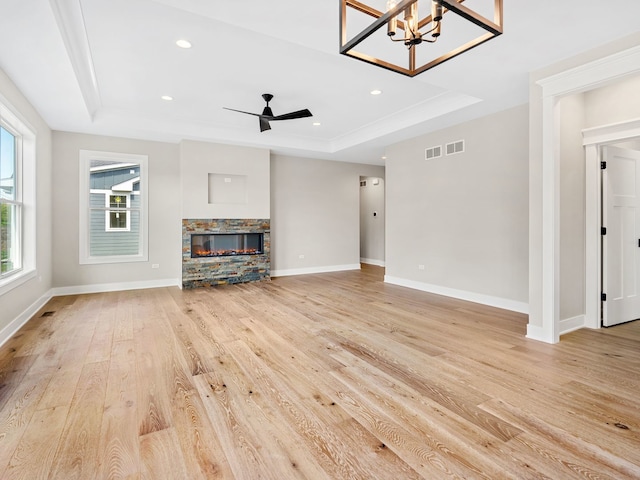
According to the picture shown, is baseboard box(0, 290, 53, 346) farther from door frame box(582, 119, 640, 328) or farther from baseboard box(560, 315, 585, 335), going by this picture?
door frame box(582, 119, 640, 328)

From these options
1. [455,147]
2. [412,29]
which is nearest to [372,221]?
[455,147]

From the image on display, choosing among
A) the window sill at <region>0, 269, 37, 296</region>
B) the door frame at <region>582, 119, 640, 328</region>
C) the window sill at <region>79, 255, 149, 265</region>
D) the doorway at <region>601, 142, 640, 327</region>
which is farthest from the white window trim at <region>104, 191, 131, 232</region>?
the doorway at <region>601, 142, 640, 327</region>

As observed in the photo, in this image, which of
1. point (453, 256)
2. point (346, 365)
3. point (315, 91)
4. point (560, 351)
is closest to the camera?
point (346, 365)

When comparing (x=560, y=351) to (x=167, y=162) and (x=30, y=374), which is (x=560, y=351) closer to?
(x=30, y=374)

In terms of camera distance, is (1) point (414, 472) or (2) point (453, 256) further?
(2) point (453, 256)

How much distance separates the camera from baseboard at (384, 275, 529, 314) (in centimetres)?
457

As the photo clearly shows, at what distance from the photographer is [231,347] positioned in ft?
10.6

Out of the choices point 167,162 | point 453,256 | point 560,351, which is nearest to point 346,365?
point 560,351

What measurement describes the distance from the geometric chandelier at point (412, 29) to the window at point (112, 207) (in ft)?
16.1

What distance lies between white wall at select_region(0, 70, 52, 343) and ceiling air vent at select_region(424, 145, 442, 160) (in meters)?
5.62

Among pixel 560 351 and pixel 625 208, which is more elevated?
pixel 625 208

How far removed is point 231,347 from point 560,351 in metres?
3.09

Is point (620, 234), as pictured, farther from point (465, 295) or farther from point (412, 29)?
point (412, 29)

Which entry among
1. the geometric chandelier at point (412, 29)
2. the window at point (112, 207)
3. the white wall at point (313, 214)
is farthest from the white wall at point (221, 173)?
the geometric chandelier at point (412, 29)
